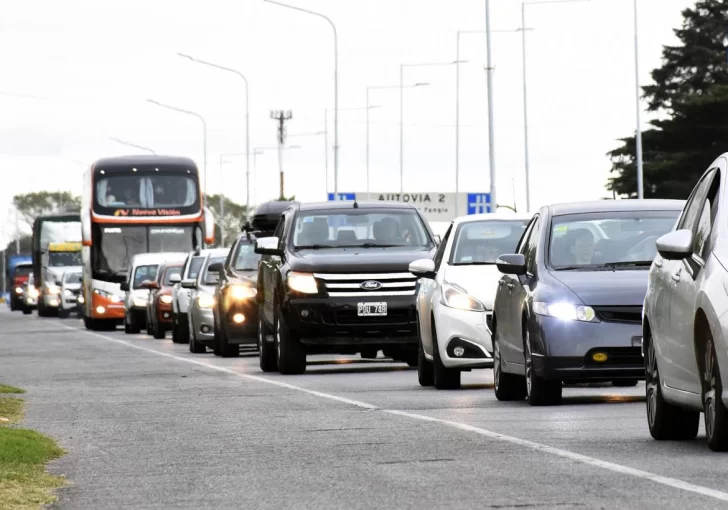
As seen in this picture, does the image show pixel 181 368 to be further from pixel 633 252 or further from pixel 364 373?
pixel 633 252

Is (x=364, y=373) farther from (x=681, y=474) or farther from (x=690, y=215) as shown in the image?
(x=681, y=474)

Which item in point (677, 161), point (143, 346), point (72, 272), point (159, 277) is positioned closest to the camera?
point (143, 346)

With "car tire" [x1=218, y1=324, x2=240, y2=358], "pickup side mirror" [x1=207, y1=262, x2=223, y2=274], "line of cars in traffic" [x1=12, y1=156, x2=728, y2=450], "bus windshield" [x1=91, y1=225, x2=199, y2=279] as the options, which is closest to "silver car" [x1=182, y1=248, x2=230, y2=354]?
"pickup side mirror" [x1=207, y1=262, x2=223, y2=274]

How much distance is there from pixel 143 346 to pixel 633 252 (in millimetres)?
22711

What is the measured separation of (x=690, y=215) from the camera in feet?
39.3

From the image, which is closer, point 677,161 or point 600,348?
point 600,348

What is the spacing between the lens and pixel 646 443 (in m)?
11.9

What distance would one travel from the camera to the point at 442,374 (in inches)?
754

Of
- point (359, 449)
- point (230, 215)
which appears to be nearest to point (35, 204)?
point (230, 215)

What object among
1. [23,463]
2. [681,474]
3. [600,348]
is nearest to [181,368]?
[600,348]

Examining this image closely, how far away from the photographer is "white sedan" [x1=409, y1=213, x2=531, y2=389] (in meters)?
18.9

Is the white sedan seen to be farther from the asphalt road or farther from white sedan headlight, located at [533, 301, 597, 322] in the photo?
white sedan headlight, located at [533, 301, 597, 322]

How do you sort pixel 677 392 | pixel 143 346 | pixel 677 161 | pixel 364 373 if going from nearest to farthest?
pixel 677 392, pixel 364 373, pixel 143 346, pixel 677 161

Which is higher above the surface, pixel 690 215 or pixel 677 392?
pixel 690 215
